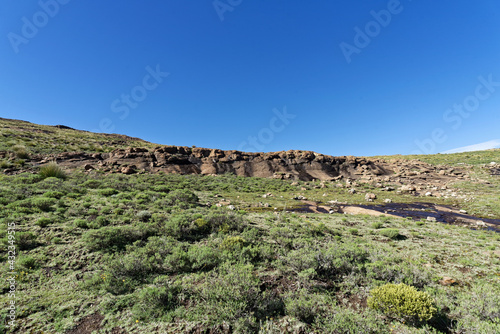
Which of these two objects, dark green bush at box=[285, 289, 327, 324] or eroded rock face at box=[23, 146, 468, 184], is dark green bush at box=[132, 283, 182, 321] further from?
eroded rock face at box=[23, 146, 468, 184]

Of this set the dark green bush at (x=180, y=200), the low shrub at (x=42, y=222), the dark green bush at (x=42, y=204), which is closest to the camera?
the low shrub at (x=42, y=222)

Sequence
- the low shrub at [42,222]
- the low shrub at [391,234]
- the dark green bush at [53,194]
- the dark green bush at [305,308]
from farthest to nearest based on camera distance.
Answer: the dark green bush at [53,194] < the low shrub at [391,234] < the low shrub at [42,222] < the dark green bush at [305,308]

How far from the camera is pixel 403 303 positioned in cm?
459

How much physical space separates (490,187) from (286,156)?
142 feet

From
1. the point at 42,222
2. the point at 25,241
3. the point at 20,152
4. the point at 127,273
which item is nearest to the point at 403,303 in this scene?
the point at 127,273

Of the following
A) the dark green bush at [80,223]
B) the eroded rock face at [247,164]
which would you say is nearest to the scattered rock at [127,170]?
the eroded rock face at [247,164]

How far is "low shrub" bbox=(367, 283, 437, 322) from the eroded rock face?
42.8m

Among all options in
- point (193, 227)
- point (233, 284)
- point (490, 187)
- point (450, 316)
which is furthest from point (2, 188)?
point (490, 187)

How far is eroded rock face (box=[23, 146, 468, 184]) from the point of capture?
39812 mm

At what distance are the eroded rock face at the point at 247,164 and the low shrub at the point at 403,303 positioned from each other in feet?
140

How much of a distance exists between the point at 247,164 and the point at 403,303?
1989 inches

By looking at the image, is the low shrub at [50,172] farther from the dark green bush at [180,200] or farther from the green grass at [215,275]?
the dark green bush at [180,200]

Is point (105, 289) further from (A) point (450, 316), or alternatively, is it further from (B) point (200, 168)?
(B) point (200, 168)

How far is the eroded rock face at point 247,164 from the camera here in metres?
39.8
